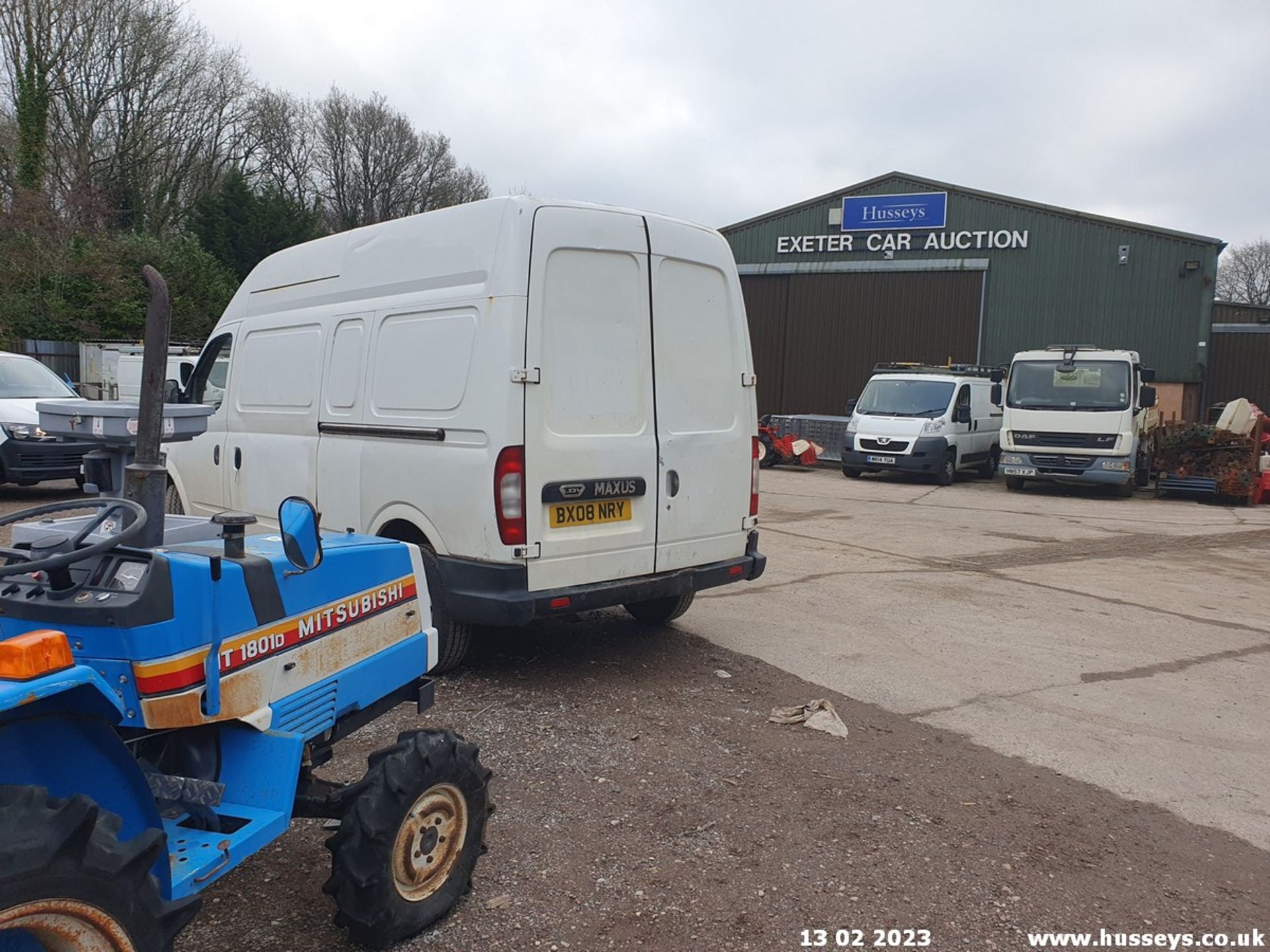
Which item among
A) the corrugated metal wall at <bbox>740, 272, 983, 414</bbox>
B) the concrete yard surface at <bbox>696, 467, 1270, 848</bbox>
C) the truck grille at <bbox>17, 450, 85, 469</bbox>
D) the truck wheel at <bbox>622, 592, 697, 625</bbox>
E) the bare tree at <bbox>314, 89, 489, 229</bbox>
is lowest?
the concrete yard surface at <bbox>696, 467, 1270, 848</bbox>

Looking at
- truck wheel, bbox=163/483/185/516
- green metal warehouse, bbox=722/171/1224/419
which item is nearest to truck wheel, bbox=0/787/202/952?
truck wheel, bbox=163/483/185/516

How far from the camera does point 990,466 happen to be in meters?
20.9

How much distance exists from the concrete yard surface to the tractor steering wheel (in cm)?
405

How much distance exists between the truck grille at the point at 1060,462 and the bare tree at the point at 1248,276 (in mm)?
41397

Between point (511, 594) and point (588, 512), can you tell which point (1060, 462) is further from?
point (511, 594)

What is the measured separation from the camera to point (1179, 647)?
271 inches

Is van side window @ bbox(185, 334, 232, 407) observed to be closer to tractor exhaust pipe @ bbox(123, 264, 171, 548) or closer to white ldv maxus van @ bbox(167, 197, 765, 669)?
white ldv maxus van @ bbox(167, 197, 765, 669)

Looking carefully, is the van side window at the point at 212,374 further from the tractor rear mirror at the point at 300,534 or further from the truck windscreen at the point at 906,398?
the truck windscreen at the point at 906,398

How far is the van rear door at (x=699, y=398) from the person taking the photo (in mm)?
5746

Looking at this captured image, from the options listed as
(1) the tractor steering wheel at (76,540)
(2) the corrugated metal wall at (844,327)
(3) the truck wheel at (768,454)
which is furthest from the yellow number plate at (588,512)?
(2) the corrugated metal wall at (844,327)

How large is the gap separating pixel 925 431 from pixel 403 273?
14.4m

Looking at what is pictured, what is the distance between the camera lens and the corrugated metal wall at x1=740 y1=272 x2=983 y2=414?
25.9 metres

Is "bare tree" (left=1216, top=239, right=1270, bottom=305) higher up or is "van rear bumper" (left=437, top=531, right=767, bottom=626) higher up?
"bare tree" (left=1216, top=239, right=1270, bottom=305)

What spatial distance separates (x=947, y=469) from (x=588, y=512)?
14.7 metres
